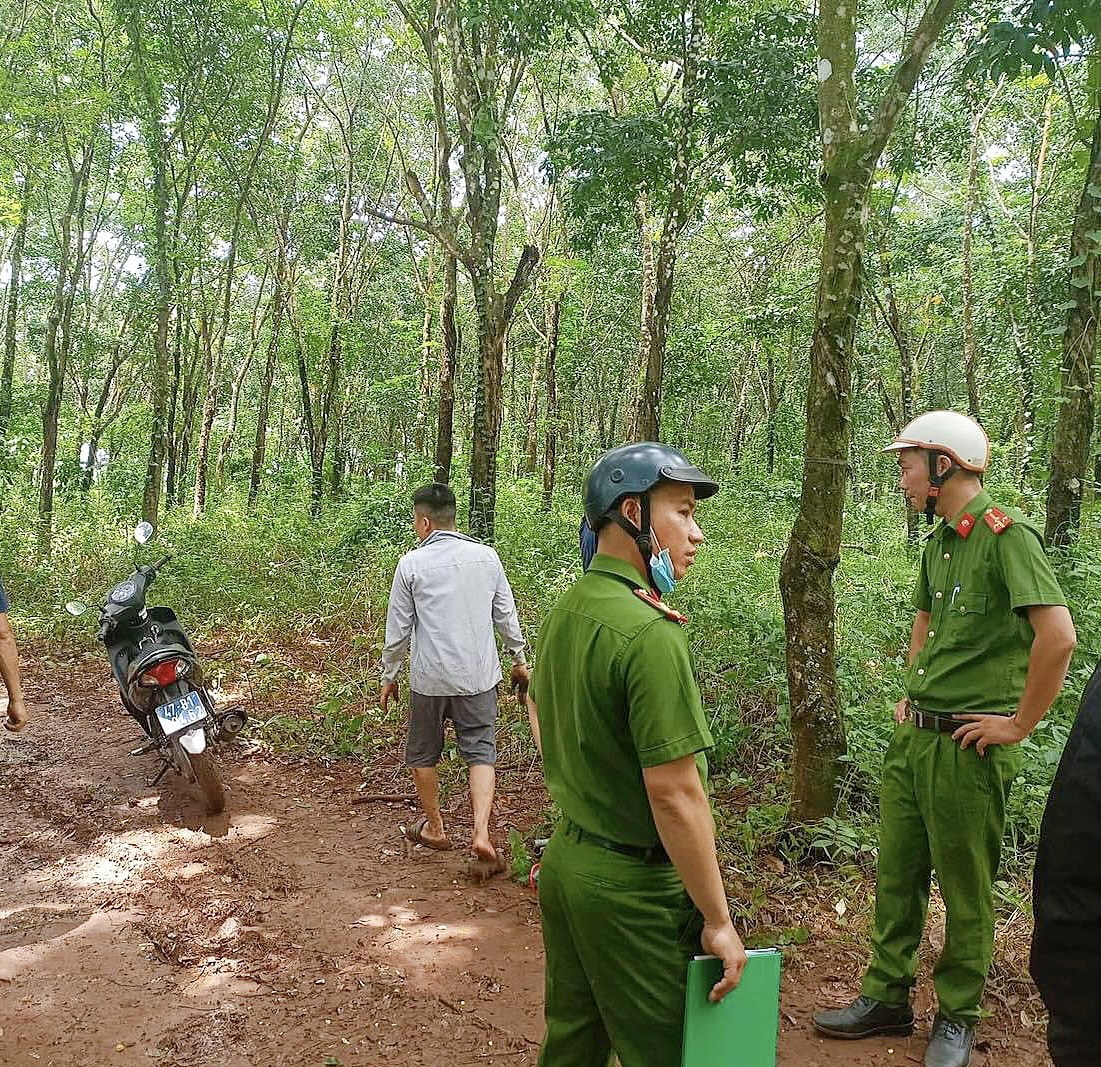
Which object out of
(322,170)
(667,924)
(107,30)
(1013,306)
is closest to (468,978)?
(667,924)

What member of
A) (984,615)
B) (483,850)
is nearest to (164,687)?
(483,850)

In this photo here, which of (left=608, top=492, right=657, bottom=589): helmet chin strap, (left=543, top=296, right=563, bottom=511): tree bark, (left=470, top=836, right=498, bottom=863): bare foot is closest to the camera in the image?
(left=608, top=492, right=657, bottom=589): helmet chin strap

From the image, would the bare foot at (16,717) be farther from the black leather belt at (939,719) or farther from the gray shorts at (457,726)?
the black leather belt at (939,719)

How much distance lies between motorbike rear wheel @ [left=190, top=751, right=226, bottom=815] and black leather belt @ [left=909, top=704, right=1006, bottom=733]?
381 cm

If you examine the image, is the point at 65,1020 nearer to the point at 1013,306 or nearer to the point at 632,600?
the point at 632,600

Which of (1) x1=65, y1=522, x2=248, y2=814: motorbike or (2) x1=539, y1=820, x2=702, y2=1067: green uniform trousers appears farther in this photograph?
(1) x1=65, y1=522, x2=248, y2=814: motorbike

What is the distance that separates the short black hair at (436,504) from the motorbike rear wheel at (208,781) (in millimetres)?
1949

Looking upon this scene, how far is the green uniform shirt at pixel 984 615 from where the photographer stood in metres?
2.70

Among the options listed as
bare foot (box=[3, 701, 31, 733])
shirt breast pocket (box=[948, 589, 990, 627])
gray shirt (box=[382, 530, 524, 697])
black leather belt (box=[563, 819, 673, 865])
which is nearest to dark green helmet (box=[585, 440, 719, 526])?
black leather belt (box=[563, 819, 673, 865])

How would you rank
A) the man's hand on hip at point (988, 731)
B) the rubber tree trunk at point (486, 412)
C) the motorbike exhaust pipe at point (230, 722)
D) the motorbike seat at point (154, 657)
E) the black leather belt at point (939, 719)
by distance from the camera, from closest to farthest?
the man's hand on hip at point (988, 731)
the black leather belt at point (939, 719)
the motorbike seat at point (154, 657)
the motorbike exhaust pipe at point (230, 722)
the rubber tree trunk at point (486, 412)

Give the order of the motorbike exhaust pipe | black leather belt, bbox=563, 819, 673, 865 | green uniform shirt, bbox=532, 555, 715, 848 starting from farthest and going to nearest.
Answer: the motorbike exhaust pipe < black leather belt, bbox=563, 819, 673, 865 < green uniform shirt, bbox=532, 555, 715, 848

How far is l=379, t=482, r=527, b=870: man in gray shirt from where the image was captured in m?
4.32

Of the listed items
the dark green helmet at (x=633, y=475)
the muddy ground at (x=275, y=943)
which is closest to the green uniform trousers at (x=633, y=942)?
the dark green helmet at (x=633, y=475)

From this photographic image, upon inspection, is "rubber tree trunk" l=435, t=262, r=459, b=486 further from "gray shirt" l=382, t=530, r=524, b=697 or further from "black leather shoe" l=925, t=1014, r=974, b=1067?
"black leather shoe" l=925, t=1014, r=974, b=1067
